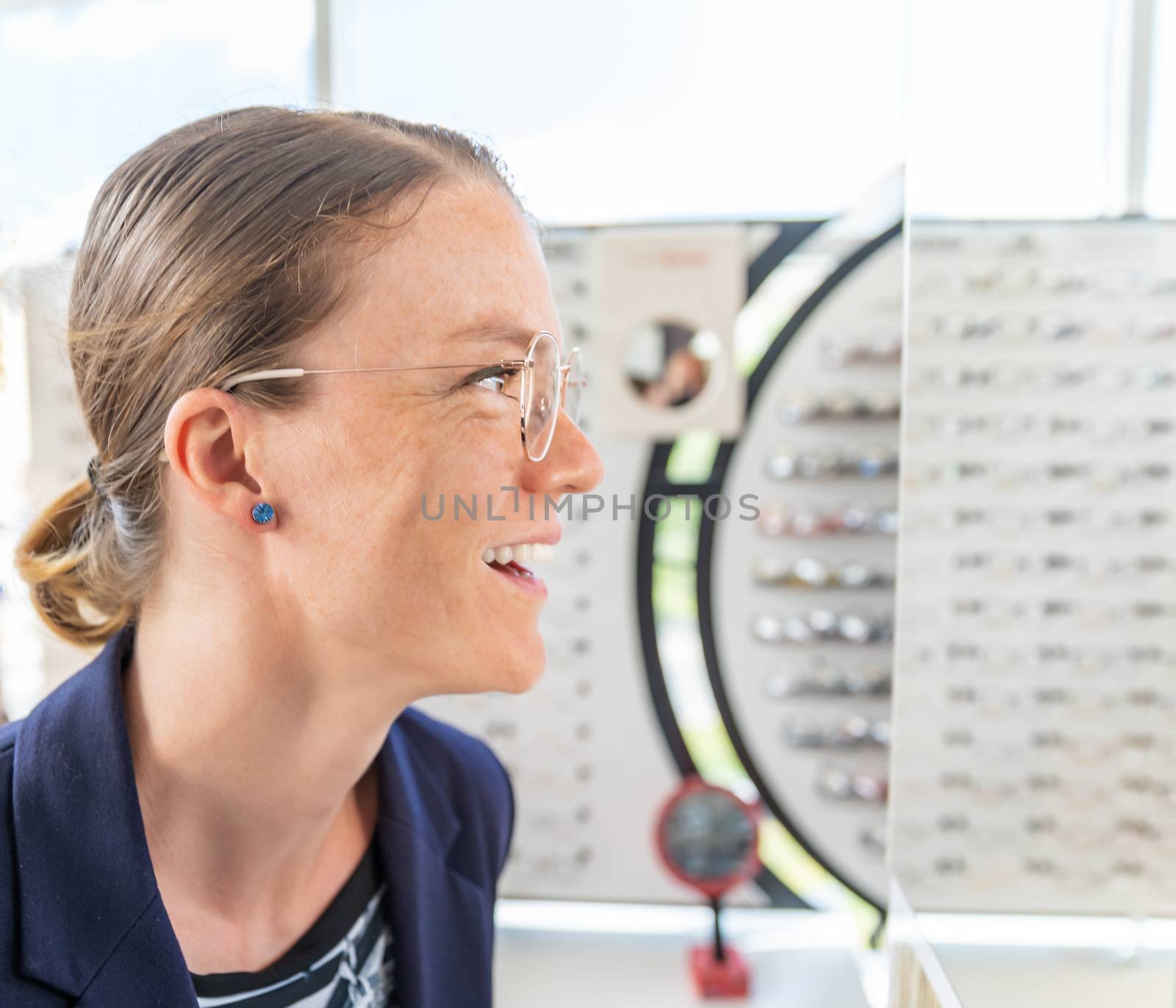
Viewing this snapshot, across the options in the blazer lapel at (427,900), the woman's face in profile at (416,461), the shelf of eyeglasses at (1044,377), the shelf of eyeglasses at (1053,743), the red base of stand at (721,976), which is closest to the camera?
the shelf of eyeglasses at (1044,377)

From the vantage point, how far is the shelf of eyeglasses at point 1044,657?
0.53 meters

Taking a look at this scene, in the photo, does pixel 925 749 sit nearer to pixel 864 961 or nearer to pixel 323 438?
pixel 323 438

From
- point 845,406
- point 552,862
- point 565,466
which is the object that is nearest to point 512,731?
point 552,862

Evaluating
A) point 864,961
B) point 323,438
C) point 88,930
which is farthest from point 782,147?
point 88,930

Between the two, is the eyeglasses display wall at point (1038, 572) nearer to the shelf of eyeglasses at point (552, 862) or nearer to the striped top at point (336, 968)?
the striped top at point (336, 968)

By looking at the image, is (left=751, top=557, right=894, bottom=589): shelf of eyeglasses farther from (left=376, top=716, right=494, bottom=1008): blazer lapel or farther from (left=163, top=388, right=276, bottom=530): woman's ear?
(left=163, top=388, right=276, bottom=530): woman's ear

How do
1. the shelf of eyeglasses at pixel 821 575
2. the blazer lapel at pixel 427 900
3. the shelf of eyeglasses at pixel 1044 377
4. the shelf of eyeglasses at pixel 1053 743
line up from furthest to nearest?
the shelf of eyeglasses at pixel 821 575, the blazer lapel at pixel 427 900, the shelf of eyeglasses at pixel 1053 743, the shelf of eyeglasses at pixel 1044 377

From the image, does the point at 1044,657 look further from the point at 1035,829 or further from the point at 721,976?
the point at 721,976

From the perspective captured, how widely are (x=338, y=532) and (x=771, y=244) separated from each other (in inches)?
38.6

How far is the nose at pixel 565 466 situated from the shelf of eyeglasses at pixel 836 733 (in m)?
0.85

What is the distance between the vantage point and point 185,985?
63cm

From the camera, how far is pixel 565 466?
0.74 metres

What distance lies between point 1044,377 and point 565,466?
358mm

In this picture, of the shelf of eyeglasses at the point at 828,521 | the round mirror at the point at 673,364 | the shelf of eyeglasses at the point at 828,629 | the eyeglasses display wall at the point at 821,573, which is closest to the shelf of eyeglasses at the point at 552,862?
the eyeglasses display wall at the point at 821,573
